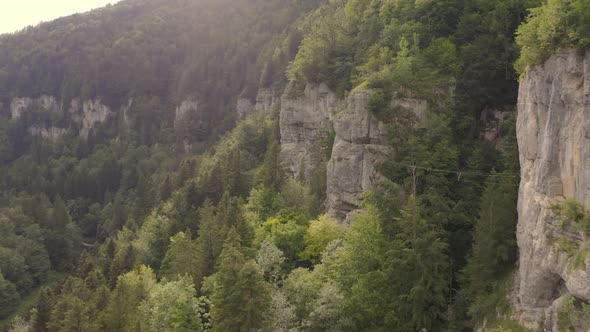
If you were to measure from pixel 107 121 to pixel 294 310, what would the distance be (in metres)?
147

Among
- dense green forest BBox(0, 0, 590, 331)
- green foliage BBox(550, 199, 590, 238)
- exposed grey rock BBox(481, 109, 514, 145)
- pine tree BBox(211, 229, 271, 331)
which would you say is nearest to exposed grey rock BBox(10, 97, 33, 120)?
dense green forest BBox(0, 0, 590, 331)

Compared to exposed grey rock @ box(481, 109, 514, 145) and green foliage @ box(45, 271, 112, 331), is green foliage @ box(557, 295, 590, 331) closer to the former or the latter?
exposed grey rock @ box(481, 109, 514, 145)

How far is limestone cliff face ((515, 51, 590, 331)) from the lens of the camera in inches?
856

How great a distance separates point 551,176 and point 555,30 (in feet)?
21.1

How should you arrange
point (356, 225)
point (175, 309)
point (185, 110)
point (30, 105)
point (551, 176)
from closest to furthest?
point (551, 176)
point (175, 309)
point (356, 225)
point (185, 110)
point (30, 105)

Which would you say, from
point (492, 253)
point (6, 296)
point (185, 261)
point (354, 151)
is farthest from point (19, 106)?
point (492, 253)

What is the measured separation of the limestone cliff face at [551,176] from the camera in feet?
71.4

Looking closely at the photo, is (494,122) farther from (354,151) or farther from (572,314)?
(572,314)

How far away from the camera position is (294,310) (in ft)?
109

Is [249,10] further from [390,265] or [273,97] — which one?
[390,265]

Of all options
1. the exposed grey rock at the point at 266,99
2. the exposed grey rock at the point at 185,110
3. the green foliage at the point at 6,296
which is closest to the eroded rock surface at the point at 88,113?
the exposed grey rock at the point at 185,110

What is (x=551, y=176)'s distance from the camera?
23.8 metres

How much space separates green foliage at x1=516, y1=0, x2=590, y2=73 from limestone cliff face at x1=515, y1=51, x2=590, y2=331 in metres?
0.53

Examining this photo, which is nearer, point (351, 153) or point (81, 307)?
point (81, 307)
